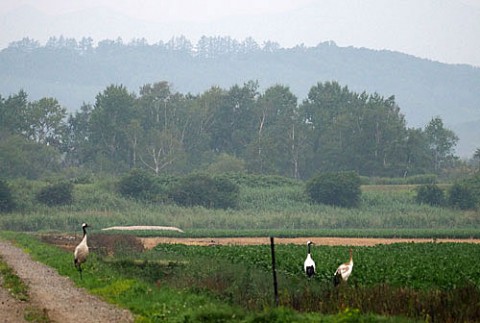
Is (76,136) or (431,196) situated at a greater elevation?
(76,136)

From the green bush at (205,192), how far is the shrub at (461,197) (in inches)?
876

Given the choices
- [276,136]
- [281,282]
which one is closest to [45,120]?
[276,136]

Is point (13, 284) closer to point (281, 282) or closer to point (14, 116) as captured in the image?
point (281, 282)

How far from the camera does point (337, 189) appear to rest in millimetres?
100375

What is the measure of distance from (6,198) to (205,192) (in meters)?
20.3

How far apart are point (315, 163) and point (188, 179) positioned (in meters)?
36.3

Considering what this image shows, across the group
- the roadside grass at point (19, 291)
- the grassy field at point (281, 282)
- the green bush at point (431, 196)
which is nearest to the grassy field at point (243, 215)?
the green bush at point (431, 196)

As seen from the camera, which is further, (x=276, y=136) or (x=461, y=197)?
(x=276, y=136)

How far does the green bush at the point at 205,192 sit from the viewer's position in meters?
99.7

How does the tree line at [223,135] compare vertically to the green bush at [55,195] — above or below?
above

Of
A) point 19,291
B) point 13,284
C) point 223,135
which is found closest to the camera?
point 19,291

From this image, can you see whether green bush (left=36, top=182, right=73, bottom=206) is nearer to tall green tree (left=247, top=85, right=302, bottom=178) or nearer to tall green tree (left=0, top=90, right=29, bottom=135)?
tall green tree (left=247, top=85, right=302, bottom=178)

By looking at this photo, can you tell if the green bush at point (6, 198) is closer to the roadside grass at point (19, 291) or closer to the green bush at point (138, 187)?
the green bush at point (138, 187)

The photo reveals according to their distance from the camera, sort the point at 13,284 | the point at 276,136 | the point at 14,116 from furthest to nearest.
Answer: the point at 14,116 < the point at 276,136 < the point at 13,284
